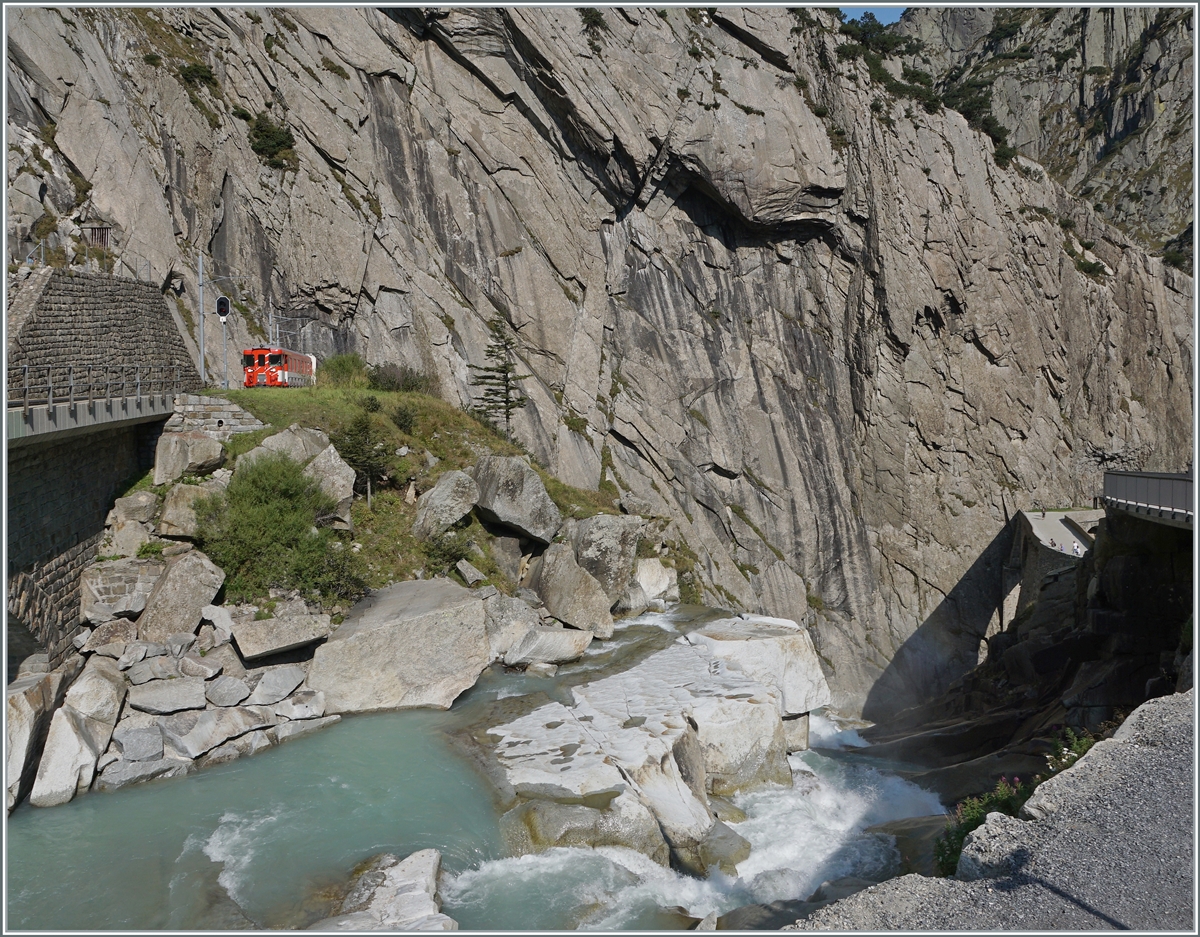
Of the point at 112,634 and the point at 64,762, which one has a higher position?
the point at 112,634

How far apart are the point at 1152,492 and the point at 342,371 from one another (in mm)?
24817

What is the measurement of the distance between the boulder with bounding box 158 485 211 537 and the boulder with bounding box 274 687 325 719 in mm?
4176

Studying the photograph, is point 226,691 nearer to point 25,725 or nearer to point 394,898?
point 25,725

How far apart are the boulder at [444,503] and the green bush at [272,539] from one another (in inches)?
90.7

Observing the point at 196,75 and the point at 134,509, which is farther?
the point at 196,75

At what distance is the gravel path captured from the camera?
6.36m

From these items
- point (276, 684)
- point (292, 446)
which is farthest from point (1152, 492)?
point (292, 446)

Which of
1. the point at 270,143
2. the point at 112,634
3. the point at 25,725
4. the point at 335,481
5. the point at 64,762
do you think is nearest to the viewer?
the point at 25,725

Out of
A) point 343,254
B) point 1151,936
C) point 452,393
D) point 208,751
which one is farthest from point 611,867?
point 343,254

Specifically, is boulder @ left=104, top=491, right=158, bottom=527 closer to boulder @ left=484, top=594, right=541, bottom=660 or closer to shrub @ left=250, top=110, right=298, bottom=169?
boulder @ left=484, top=594, right=541, bottom=660

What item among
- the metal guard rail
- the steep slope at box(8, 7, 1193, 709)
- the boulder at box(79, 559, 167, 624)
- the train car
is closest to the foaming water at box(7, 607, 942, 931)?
the boulder at box(79, 559, 167, 624)

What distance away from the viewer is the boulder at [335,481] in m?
15.6

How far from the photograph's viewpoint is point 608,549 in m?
18.5

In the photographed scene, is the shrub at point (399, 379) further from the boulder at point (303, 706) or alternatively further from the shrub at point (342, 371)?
Result: the boulder at point (303, 706)
